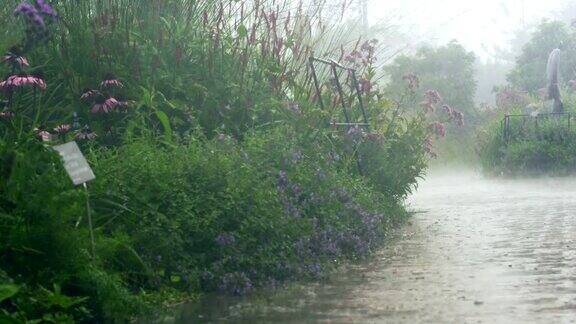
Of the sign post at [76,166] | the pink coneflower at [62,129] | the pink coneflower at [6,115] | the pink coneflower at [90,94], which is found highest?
the pink coneflower at [90,94]

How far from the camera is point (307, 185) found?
12.5 metres

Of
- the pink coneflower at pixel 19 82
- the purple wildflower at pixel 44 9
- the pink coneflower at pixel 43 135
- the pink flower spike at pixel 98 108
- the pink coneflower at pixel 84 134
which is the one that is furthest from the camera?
the pink flower spike at pixel 98 108

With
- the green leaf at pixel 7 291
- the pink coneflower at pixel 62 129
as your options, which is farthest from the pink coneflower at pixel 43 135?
the green leaf at pixel 7 291

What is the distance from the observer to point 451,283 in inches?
404

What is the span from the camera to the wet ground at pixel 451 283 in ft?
28.6

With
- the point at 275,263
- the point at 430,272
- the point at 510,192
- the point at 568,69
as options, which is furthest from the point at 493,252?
the point at 568,69

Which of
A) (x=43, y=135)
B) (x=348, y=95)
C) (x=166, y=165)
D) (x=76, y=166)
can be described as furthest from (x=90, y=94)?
(x=348, y=95)

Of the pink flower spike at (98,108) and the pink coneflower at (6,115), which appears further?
the pink flower spike at (98,108)

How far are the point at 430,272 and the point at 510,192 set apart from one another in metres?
12.6

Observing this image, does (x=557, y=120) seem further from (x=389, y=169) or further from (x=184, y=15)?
(x=184, y=15)

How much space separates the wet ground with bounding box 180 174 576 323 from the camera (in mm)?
8711

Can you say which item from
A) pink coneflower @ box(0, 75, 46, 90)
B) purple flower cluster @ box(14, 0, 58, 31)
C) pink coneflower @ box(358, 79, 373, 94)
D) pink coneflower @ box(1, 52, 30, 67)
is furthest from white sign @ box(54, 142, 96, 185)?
pink coneflower @ box(358, 79, 373, 94)

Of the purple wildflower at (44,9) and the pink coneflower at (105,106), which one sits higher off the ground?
the purple wildflower at (44,9)

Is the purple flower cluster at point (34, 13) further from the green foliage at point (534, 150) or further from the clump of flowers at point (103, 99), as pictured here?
the green foliage at point (534, 150)
